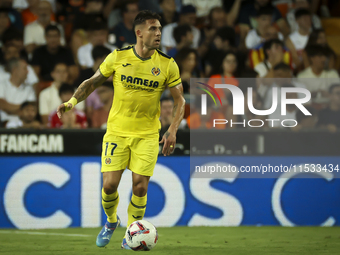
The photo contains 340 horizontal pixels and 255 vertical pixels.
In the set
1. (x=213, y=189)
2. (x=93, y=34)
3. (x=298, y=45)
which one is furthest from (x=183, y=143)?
(x=298, y=45)

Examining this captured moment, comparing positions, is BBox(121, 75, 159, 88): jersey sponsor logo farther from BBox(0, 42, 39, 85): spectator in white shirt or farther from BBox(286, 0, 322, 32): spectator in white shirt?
BBox(286, 0, 322, 32): spectator in white shirt

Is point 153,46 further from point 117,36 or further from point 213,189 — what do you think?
point 117,36

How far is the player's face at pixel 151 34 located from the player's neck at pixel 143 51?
87 mm

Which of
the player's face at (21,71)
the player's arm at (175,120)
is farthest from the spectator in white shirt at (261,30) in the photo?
the player's arm at (175,120)

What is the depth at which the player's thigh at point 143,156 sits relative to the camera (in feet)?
21.2

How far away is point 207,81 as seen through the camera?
379 inches

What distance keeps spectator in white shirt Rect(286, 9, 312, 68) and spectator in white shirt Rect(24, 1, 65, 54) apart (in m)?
4.71

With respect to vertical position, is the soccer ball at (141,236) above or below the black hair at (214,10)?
below

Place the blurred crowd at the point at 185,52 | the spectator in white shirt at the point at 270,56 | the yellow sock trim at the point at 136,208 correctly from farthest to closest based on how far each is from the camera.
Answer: the spectator in white shirt at the point at 270,56 < the blurred crowd at the point at 185,52 < the yellow sock trim at the point at 136,208

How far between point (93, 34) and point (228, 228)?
4.74 m

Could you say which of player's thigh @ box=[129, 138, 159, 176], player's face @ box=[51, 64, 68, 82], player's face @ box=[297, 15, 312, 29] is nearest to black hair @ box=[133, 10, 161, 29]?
player's thigh @ box=[129, 138, 159, 176]

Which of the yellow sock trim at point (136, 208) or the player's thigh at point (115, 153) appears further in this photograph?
the yellow sock trim at point (136, 208)

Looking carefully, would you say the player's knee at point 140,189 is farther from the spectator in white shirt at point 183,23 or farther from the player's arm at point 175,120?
the spectator in white shirt at point 183,23

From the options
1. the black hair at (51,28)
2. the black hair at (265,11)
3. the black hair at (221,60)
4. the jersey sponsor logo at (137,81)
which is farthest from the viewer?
the black hair at (265,11)
